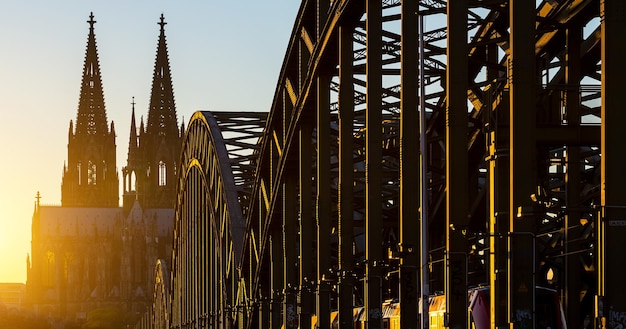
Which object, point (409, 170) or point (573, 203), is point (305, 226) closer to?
point (409, 170)

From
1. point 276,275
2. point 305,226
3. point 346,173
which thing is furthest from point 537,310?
point 276,275

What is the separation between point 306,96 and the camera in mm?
34406

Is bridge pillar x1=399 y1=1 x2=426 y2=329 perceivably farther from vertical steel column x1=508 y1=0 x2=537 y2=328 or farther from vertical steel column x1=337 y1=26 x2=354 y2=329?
vertical steel column x1=508 y1=0 x2=537 y2=328

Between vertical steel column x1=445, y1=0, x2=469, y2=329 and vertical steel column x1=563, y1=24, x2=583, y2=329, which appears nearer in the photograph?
vertical steel column x1=445, y1=0, x2=469, y2=329

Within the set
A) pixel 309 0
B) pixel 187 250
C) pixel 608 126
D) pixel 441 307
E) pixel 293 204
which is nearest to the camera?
pixel 608 126

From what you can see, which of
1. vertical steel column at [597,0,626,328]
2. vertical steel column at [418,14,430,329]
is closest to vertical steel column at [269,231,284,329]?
vertical steel column at [418,14,430,329]

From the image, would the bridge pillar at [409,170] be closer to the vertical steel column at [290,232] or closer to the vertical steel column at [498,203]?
the vertical steel column at [498,203]

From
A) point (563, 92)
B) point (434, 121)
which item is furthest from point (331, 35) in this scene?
point (563, 92)

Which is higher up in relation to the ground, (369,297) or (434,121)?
(434,121)

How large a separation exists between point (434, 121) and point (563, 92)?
9.45 metres

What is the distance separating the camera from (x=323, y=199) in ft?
111

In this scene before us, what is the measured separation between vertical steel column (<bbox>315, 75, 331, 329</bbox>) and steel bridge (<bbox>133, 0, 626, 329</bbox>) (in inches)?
1.5

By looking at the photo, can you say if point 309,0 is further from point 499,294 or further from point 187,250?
point 187,250

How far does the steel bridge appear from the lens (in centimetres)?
1925
